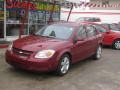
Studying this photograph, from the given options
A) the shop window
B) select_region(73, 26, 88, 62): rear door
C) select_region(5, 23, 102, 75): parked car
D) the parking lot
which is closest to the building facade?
the shop window

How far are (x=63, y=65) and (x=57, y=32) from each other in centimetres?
132

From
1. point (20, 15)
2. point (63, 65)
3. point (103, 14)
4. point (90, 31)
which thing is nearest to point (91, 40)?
point (90, 31)

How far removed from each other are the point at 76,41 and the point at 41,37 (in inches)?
44.7

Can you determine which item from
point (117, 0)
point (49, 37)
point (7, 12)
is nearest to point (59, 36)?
point (49, 37)

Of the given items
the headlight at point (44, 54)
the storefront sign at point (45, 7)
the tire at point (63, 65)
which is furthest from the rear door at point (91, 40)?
the storefront sign at point (45, 7)

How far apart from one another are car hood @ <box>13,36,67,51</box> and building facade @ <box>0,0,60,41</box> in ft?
14.0

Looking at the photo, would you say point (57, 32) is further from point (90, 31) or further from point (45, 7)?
point (45, 7)

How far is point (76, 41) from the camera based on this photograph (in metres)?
8.07

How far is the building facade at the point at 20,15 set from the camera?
1293 centimetres

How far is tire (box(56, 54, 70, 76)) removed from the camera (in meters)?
7.34

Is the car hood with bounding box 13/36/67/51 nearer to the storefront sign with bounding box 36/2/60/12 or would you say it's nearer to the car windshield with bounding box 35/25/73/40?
the car windshield with bounding box 35/25/73/40

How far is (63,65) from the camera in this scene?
755cm

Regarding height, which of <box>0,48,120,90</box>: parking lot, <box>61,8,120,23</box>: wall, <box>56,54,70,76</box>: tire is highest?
<box>61,8,120,23</box>: wall

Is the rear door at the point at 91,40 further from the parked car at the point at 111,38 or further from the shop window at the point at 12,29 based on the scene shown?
the shop window at the point at 12,29
